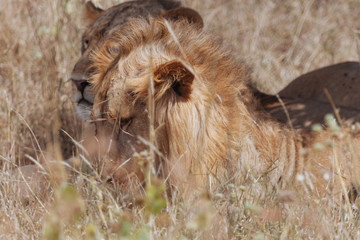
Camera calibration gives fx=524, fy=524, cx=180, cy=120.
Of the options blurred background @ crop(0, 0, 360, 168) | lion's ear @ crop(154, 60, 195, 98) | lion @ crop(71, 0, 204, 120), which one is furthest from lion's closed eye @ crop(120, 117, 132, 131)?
lion @ crop(71, 0, 204, 120)

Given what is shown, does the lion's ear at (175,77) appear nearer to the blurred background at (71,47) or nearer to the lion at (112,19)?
the blurred background at (71,47)

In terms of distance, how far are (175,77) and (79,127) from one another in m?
2.12

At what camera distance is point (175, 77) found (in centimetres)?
240

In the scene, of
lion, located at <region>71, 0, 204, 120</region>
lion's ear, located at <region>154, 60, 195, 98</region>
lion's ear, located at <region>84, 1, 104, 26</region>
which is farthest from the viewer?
lion's ear, located at <region>84, 1, 104, 26</region>

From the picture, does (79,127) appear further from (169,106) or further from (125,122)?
(169,106)

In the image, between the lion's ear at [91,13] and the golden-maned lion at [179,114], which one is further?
the lion's ear at [91,13]

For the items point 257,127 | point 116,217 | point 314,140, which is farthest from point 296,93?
point 116,217

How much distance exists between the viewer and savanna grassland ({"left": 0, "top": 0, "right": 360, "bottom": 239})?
2.19 m

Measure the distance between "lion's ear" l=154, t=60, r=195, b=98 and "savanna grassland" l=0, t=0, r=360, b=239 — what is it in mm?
485

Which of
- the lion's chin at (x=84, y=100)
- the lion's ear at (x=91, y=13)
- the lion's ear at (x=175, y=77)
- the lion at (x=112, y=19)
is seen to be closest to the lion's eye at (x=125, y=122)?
the lion's ear at (x=175, y=77)

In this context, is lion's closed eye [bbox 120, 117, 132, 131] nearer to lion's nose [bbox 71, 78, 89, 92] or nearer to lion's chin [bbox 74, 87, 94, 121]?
lion's chin [bbox 74, 87, 94, 121]

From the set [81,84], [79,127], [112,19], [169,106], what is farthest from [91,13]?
[169,106]

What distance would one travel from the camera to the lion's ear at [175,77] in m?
2.36

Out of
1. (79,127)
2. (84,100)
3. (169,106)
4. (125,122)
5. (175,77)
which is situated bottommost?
(79,127)
